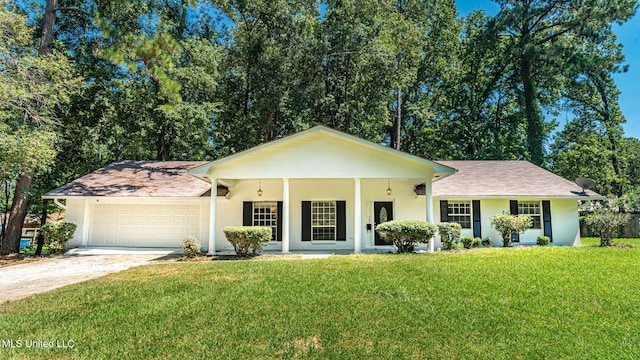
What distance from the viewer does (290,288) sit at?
6586 mm

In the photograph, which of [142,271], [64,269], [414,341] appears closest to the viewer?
[414,341]

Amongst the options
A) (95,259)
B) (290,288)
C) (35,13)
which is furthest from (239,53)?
(290,288)

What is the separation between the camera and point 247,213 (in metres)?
13.8

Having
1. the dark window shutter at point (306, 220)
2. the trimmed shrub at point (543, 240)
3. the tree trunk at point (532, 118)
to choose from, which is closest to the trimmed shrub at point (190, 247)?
the dark window shutter at point (306, 220)

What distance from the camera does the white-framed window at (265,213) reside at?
45.6 feet

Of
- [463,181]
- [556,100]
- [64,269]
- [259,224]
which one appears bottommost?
[64,269]

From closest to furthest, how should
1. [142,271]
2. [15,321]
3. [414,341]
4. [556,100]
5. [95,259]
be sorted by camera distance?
[414,341] → [15,321] → [142,271] → [95,259] → [556,100]

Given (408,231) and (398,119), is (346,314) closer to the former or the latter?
(408,231)

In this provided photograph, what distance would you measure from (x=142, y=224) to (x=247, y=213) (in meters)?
4.15

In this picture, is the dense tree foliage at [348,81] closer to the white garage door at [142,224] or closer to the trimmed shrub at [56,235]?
the trimmed shrub at [56,235]

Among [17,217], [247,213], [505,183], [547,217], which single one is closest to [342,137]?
[247,213]

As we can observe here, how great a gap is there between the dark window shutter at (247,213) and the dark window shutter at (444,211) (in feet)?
24.6

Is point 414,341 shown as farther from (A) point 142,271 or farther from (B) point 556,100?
(B) point 556,100

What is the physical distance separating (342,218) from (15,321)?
1021 centimetres
